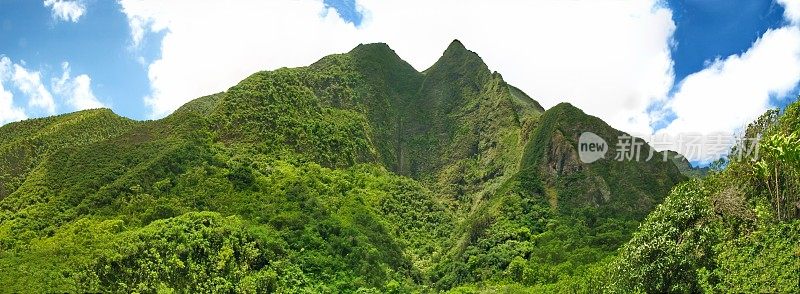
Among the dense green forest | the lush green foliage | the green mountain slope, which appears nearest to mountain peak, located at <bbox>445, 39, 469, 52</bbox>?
the dense green forest

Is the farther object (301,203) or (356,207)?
(356,207)

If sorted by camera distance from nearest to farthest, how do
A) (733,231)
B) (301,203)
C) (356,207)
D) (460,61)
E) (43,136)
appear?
(733,231) → (301,203) → (356,207) → (43,136) → (460,61)

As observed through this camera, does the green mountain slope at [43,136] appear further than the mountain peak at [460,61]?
No

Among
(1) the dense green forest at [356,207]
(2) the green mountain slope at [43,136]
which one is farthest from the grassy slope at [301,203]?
(2) the green mountain slope at [43,136]

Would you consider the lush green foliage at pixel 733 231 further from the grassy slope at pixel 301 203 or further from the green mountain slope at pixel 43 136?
the green mountain slope at pixel 43 136

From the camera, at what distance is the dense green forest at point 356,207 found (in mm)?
19484

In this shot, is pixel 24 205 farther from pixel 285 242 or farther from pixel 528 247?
pixel 528 247

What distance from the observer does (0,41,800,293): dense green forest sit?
63.9 feet

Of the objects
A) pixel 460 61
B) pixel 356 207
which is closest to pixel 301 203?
pixel 356 207

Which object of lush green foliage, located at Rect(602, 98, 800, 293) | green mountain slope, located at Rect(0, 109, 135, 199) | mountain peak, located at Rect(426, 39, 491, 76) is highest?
mountain peak, located at Rect(426, 39, 491, 76)

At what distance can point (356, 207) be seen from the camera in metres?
49.7

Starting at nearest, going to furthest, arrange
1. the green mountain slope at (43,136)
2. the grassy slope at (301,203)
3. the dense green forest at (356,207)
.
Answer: the dense green forest at (356,207), the grassy slope at (301,203), the green mountain slope at (43,136)

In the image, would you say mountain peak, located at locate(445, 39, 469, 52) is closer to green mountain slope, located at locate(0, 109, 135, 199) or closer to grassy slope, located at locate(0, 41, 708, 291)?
grassy slope, located at locate(0, 41, 708, 291)

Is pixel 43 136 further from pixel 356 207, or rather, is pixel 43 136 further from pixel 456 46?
pixel 456 46
